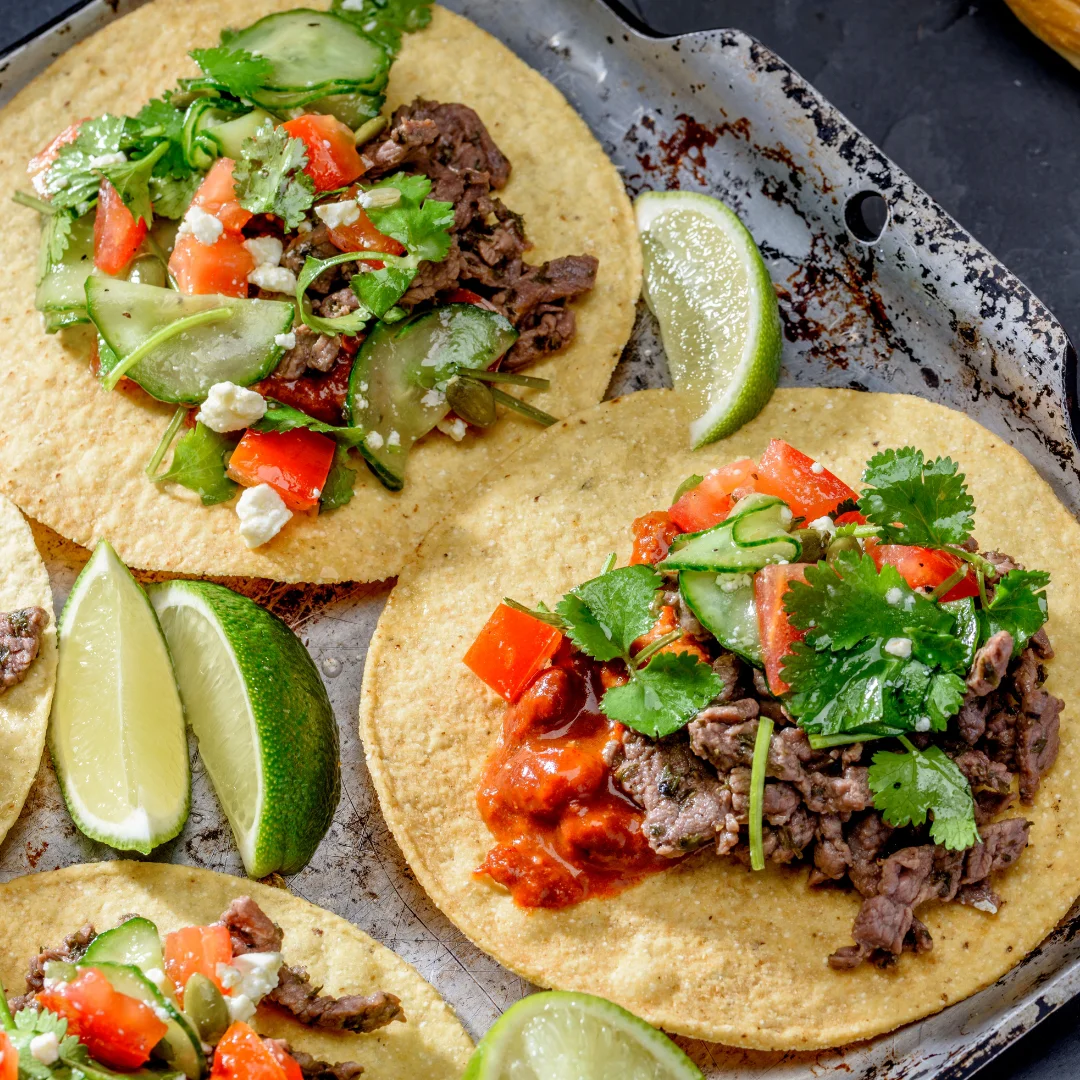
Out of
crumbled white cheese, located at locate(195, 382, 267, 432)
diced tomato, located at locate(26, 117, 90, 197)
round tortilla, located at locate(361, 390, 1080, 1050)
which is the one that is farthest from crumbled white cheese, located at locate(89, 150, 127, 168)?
round tortilla, located at locate(361, 390, 1080, 1050)

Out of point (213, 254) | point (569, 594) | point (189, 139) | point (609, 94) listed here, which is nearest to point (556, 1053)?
point (569, 594)

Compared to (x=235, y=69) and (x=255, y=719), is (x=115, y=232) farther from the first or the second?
(x=255, y=719)

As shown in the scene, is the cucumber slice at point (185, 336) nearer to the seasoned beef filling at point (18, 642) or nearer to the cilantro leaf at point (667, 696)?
the seasoned beef filling at point (18, 642)

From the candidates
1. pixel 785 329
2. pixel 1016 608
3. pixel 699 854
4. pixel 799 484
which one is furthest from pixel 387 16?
pixel 699 854

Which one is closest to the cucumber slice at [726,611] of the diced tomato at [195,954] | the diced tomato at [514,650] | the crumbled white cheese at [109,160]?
the diced tomato at [514,650]

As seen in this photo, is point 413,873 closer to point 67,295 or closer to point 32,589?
point 32,589

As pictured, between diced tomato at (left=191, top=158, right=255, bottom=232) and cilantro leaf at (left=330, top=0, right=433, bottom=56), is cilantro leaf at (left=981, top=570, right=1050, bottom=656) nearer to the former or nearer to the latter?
diced tomato at (left=191, top=158, right=255, bottom=232)
